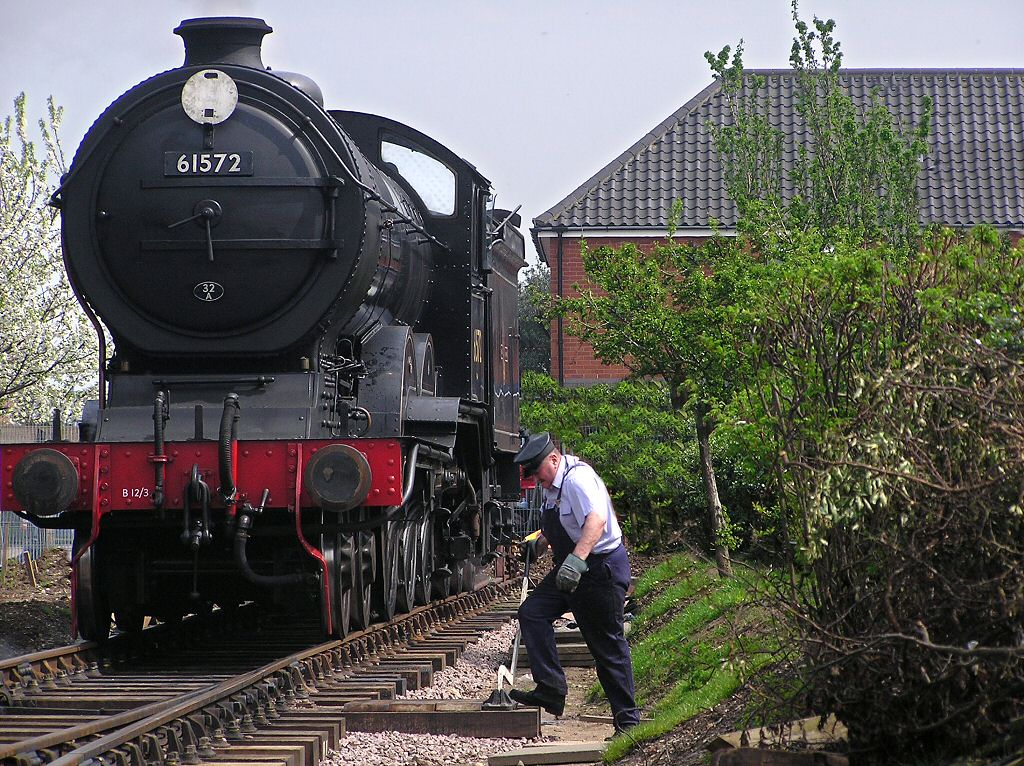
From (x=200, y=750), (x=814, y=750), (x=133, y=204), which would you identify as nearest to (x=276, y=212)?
(x=133, y=204)

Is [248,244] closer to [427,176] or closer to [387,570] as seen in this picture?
[387,570]

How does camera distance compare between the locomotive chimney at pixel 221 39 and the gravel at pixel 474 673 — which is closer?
the gravel at pixel 474 673

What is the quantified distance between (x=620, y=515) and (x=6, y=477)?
1070cm

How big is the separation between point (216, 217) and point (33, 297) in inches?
501

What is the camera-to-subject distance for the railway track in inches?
230

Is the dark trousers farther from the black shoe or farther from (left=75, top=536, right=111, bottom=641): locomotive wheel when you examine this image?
(left=75, top=536, right=111, bottom=641): locomotive wheel

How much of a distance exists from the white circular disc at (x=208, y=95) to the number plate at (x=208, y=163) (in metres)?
0.23

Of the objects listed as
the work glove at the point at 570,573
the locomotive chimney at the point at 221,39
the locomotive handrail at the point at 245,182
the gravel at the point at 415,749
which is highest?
the locomotive chimney at the point at 221,39

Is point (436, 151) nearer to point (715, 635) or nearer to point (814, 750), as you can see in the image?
point (715, 635)

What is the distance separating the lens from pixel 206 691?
6.80 metres

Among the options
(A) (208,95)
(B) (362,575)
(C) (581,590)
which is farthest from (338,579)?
(A) (208,95)

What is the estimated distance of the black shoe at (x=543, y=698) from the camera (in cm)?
689

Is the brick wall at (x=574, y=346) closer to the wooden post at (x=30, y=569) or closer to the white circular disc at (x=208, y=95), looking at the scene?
the wooden post at (x=30, y=569)

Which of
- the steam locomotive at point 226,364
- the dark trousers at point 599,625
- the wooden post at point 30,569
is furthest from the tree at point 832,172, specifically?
the wooden post at point 30,569
